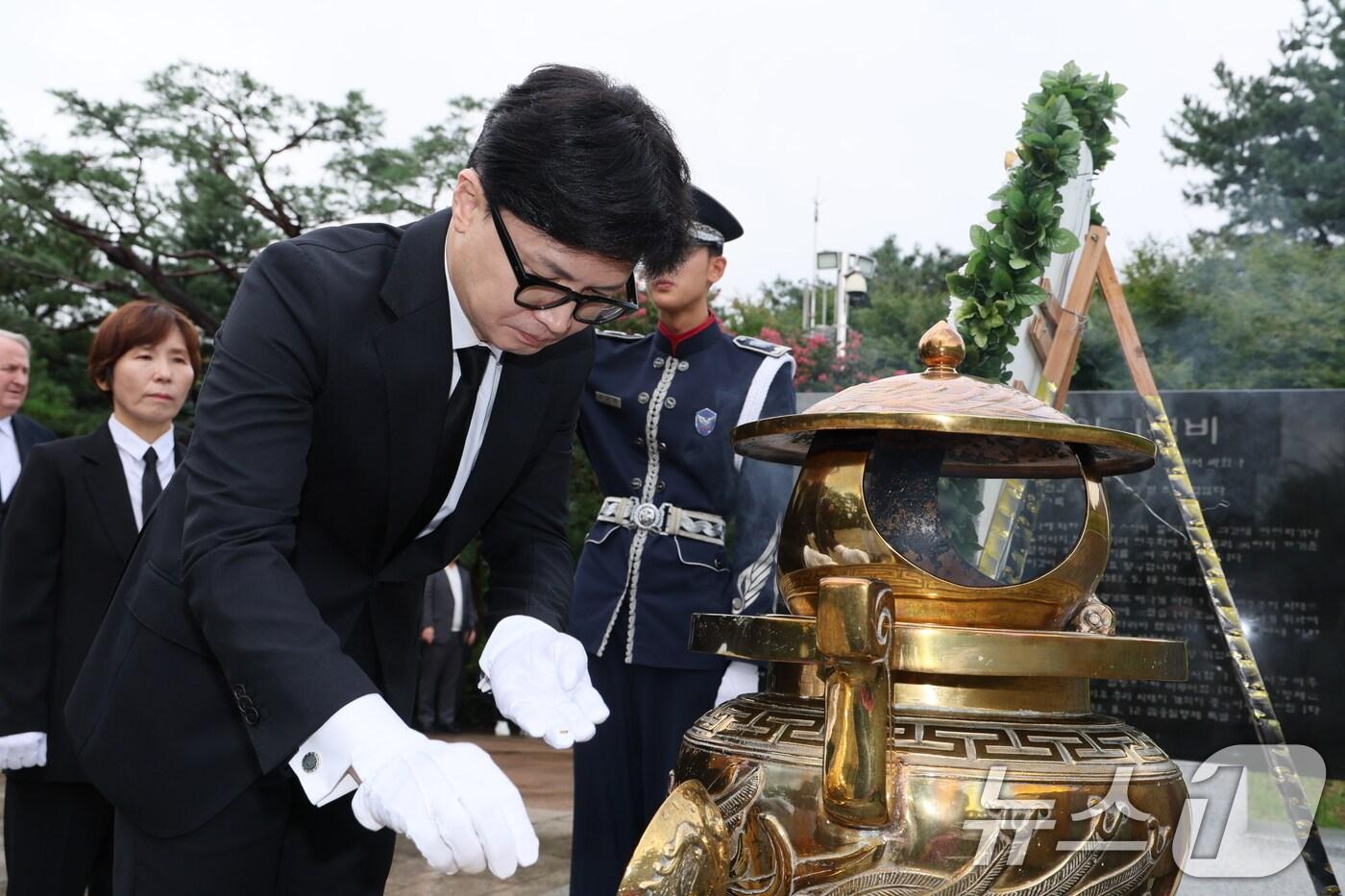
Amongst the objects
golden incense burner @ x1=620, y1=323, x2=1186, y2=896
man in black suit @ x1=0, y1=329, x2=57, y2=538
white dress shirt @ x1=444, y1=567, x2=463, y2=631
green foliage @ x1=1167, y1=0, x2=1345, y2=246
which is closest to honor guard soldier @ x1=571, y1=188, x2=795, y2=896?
golden incense burner @ x1=620, y1=323, x2=1186, y2=896

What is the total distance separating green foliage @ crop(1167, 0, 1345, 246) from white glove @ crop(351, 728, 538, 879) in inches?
617

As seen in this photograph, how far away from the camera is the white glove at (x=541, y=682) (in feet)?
5.88

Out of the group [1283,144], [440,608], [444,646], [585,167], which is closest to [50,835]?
[585,167]

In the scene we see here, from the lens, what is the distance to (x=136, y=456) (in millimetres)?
3699

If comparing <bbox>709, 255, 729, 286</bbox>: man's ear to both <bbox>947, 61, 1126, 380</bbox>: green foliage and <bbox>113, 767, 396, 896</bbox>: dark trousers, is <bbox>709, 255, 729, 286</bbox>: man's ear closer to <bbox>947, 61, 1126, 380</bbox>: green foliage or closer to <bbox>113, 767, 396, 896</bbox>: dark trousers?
<bbox>947, 61, 1126, 380</bbox>: green foliage

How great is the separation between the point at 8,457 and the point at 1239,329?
8.26 m

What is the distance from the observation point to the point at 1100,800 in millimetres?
1460

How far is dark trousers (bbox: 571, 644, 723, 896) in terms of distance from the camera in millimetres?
3160

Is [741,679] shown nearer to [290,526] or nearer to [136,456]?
[290,526]

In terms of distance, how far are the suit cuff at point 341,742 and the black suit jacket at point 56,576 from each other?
84.8 inches

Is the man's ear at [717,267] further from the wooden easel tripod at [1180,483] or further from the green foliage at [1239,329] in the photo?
the green foliage at [1239,329]

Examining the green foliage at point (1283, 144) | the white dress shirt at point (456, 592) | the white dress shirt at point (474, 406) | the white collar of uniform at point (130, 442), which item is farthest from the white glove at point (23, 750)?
the green foliage at point (1283, 144)

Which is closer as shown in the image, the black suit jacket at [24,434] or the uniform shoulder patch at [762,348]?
the uniform shoulder patch at [762,348]

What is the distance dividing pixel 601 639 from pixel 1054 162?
162cm
